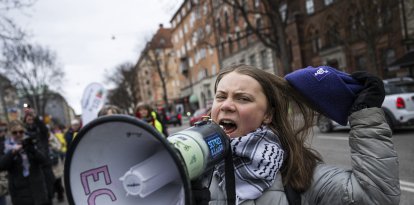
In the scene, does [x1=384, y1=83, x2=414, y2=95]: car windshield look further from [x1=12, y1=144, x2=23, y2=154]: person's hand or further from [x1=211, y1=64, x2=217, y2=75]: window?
[x1=211, y1=64, x2=217, y2=75]: window

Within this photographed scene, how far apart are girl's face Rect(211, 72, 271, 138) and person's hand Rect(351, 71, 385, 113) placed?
1.18 feet

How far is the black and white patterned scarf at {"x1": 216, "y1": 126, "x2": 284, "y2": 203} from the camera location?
139cm

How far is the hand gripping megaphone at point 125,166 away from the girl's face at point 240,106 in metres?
0.43

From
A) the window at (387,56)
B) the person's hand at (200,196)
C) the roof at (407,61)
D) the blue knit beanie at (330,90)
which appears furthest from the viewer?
the window at (387,56)

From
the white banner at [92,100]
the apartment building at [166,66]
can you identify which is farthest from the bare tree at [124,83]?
the white banner at [92,100]

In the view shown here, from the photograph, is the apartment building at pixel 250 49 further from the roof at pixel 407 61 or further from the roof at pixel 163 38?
the roof at pixel 163 38

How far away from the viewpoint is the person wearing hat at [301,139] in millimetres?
1331

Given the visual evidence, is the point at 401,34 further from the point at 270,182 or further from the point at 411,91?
the point at 270,182

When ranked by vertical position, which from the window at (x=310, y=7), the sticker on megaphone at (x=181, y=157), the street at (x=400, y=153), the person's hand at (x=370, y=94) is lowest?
the street at (x=400, y=153)

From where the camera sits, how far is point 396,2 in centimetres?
1578

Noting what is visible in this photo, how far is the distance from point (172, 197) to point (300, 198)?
1.98ft

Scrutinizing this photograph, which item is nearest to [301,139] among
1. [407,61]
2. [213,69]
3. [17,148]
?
[17,148]

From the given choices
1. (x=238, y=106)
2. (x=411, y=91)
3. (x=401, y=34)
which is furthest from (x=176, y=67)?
(x=238, y=106)

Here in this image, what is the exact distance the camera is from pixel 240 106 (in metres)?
1.48
